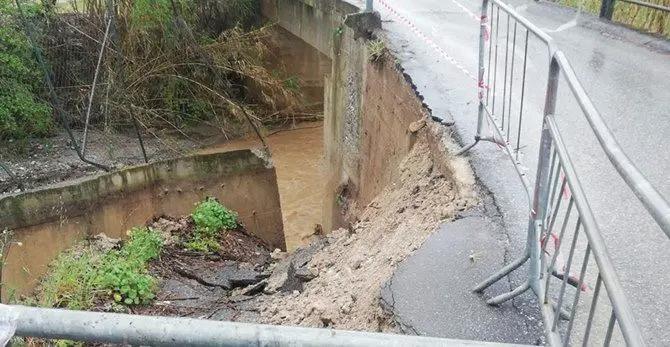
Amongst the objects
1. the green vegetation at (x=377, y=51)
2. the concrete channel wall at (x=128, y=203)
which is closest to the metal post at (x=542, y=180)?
the green vegetation at (x=377, y=51)

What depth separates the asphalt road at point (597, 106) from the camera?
3.37 metres

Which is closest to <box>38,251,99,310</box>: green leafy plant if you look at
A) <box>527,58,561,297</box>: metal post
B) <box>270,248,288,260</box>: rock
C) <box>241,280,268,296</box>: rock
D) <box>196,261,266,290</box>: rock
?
<box>196,261,266,290</box>: rock

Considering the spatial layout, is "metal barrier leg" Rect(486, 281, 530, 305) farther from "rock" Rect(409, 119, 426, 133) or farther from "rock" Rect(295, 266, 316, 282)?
"rock" Rect(409, 119, 426, 133)

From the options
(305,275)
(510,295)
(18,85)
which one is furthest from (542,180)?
(18,85)

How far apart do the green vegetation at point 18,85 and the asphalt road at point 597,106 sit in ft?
23.6

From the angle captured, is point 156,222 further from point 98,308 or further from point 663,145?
point 663,145

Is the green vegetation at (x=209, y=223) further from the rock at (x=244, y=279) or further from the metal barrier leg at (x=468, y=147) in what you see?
the metal barrier leg at (x=468, y=147)

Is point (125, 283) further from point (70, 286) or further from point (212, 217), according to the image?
point (212, 217)

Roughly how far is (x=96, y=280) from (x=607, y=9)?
26.0ft

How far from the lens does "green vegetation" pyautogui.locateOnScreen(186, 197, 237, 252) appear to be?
7.65 metres

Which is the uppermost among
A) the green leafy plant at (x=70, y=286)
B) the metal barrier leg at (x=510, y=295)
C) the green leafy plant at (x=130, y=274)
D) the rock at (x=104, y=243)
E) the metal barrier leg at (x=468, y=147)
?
the metal barrier leg at (x=468, y=147)

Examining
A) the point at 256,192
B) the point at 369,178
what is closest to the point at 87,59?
the point at 256,192

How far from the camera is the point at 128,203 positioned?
7.57 m

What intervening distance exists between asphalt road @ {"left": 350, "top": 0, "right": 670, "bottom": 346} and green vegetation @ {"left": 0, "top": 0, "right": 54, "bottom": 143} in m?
7.20
